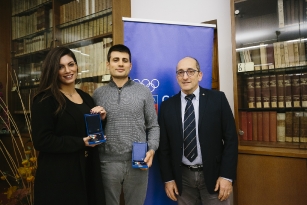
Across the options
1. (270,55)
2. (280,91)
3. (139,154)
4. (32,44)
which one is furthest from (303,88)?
(32,44)

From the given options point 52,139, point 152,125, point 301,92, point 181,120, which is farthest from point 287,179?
point 52,139

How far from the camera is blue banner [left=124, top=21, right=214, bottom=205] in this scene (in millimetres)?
1968

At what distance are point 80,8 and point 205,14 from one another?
171 centimetres

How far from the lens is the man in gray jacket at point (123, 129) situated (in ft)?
4.90

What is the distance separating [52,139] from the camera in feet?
3.98

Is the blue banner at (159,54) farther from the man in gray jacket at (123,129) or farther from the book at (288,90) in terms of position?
the book at (288,90)

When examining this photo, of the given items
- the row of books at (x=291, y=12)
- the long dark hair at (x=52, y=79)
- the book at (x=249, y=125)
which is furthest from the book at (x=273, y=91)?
the long dark hair at (x=52, y=79)

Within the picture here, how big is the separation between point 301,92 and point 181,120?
1108mm

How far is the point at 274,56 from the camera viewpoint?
204 cm

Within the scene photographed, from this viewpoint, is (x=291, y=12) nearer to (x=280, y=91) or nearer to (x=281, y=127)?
(x=280, y=91)

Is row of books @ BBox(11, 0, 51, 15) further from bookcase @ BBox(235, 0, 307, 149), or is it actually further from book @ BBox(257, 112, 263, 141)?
book @ BBox(257, 112, 263, 141)

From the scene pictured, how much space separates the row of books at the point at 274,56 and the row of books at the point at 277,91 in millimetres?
98

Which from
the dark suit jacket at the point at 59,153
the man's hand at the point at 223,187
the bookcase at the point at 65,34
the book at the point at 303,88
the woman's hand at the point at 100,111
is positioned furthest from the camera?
the bookcase at the point at 65,34

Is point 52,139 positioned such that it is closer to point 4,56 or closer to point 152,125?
point 152,125
